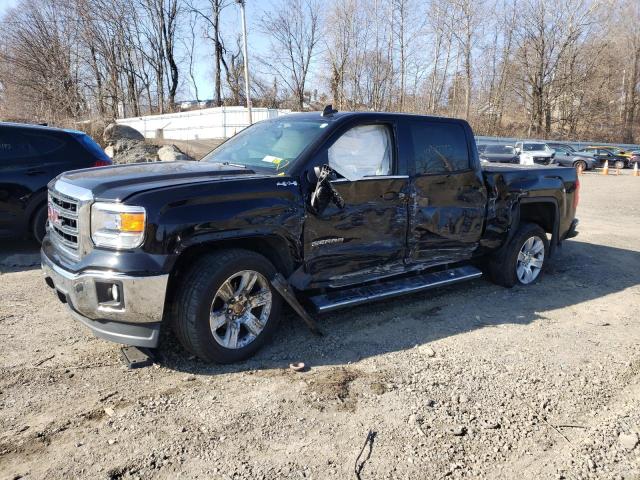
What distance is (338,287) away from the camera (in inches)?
179

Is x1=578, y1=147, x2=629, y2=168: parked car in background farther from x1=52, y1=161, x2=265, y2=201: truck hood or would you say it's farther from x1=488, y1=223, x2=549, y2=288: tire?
x1=52, y1=161, x2=265, y2=201: truck hood

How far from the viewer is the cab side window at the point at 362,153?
4359 millimetres

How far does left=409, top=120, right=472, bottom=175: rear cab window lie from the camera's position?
489 centimetres

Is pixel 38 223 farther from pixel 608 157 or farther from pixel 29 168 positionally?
pixel 608 157

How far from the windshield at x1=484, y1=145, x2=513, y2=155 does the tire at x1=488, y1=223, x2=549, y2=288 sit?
2363 cm

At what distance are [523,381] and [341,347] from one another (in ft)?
4.61

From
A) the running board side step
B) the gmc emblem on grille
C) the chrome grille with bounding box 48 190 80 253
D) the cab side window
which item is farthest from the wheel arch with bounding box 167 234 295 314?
the gmc emblem on grille

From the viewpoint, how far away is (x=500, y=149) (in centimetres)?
2939

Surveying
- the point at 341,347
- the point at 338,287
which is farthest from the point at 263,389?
the point at 338,287

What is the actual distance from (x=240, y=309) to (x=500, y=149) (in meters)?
28.4

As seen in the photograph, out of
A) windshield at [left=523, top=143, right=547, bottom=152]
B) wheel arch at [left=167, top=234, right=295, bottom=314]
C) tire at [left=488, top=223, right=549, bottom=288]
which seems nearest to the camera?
wheel arch at [left=167, top=234, right=295, bottom=314]

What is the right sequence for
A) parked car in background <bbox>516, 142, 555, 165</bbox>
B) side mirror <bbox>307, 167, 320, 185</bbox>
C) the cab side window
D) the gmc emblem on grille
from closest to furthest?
the gmc emblem on grille, side mirror <bbox>307, 167, 320, 185</bbox>, the cab side window, parked car in background <bbox>516, 142, 555, 165</bbox>

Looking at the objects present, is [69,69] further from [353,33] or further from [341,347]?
[341,347]

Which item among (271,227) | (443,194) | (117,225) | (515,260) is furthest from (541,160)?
(117,225)
